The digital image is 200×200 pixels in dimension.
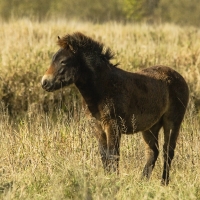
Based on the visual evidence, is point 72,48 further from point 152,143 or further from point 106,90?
point 152,143

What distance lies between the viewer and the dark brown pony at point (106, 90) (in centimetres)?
734

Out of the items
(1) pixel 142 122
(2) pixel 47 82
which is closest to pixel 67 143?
(1) pixel 142 122

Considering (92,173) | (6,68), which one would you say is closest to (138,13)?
(6,68)

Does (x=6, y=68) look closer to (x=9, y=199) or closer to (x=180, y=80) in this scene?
(x=180, y=80)

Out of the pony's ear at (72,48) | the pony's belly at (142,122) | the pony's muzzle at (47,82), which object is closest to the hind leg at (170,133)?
the pony's belly at (142,122)

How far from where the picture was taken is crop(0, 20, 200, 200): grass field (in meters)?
6.15

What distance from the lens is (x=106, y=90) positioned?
7.46 meters

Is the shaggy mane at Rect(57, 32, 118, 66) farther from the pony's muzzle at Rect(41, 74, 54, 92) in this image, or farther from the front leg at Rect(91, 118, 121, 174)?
the front leg at Rect(91, 118, 121, 174)

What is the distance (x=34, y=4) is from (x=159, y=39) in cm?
2745

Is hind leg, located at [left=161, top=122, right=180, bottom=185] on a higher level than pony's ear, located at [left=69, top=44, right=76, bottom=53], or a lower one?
lower

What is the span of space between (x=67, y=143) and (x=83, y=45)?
135cm

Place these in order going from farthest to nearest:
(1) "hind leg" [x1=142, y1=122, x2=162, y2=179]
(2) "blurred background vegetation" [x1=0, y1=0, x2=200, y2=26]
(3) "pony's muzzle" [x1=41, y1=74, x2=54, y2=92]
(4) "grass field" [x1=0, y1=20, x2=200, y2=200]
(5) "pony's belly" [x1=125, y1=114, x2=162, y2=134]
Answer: (2) "blurred background vegetation" [x1=0, y1=0, x2=200, y2=26], (1) "hind leg" [x1=142, y1=122, x2=162, y2=179], (5) "pony's belly" [x1=125, y1=114, x2=162, y2=134], (3) "pony's muzzle" [x1=41, y1=74, x2=54, y2=92], (4) "grass field" [x1=0, y1=20, x2=200, y2=200]

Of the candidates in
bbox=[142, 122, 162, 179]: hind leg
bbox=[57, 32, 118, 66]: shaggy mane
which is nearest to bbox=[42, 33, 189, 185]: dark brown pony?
bbox=[57, 32, 118, 66]: shaggy mane

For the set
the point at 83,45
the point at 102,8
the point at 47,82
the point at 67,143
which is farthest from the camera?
the point at 102,8
